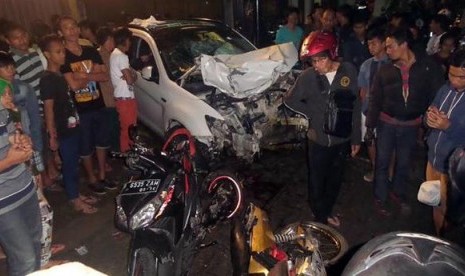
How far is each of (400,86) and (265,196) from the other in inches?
82.7

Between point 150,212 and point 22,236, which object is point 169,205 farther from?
point 22,236

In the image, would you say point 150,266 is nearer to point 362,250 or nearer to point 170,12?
point 362,250

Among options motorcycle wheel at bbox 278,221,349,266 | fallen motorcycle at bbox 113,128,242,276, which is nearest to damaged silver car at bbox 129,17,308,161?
fallen motorcycle at bbox 113,128,242,276

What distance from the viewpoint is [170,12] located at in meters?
13.1

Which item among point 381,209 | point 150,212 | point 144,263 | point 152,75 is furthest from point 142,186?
point 152,75

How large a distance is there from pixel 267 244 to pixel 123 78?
10.5 ft

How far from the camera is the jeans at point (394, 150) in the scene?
4.09 m

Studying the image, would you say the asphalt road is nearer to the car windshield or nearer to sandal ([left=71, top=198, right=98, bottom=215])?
sandal ([left=71, top=198, right=98, bottom=215])

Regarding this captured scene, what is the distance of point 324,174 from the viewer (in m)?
3.93

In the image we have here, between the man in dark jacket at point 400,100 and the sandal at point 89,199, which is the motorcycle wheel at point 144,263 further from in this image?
the man in dark jacket at point 400,100

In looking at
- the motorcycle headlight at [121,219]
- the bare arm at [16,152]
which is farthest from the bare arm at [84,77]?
the motorcycle headlight at [121,219]

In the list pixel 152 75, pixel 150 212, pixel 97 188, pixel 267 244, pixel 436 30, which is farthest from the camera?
pixel 436 30

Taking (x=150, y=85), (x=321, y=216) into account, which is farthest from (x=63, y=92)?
(x=321, y=216)

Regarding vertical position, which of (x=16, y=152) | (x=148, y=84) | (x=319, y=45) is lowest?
(x=148, y=84)
